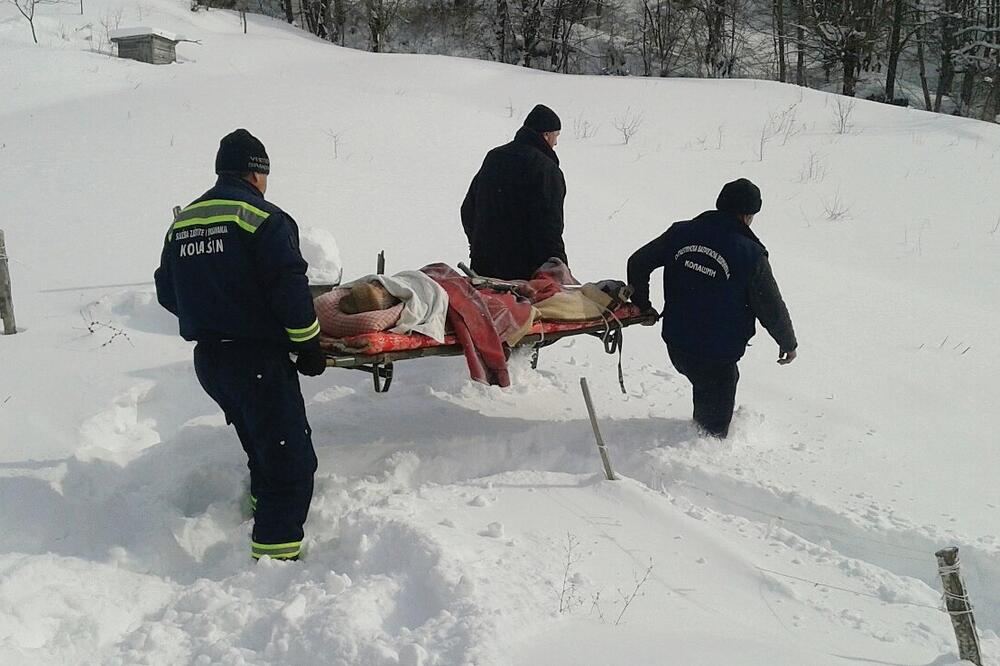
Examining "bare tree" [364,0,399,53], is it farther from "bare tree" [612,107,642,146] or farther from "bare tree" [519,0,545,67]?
"bare tree" [612,107,642,146]

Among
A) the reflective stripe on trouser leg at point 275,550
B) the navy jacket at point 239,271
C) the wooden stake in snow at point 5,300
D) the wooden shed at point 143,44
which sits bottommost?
the reflective stripe on trouser leg at point 275,550

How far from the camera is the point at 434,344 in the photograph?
12.6 ft

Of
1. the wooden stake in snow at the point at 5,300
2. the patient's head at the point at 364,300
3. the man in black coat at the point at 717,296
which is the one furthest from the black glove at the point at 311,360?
the wooden stake in snow at the point at 5,300

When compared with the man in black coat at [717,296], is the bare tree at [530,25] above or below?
above

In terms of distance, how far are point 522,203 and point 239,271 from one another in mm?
2259

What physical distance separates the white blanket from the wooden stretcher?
51 mm

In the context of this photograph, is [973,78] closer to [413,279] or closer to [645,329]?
[645,329]

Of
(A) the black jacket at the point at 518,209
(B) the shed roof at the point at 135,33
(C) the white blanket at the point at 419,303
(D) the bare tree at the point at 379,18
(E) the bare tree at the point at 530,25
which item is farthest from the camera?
(E) the bare tree at the point at 530,25

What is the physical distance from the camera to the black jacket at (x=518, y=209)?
4.82 metres

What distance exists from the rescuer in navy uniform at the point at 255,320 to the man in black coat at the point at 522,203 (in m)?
1.95

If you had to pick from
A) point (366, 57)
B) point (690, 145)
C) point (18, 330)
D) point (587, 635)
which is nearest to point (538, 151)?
point (587, 635)

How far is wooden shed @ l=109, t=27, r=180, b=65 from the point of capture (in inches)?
596

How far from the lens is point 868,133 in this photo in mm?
12656

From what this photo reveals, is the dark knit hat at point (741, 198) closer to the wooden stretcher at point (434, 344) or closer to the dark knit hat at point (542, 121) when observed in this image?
the wooden stretcher at point (434, 344)
